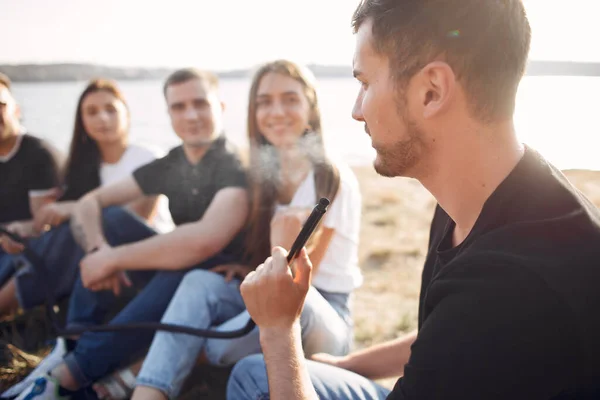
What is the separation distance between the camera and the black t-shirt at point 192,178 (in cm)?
272

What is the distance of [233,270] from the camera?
2.44 metres

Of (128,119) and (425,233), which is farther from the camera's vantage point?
(425,233)

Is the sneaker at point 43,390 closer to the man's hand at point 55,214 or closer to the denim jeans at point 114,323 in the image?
the denim jeans at point 114,323

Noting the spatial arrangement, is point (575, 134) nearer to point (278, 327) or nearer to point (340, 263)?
point (340, 263)

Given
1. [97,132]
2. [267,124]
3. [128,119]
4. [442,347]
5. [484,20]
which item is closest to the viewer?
[442,347]

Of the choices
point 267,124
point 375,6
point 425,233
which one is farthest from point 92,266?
point 425,233

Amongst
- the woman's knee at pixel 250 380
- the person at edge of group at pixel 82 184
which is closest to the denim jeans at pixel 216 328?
the woman's knee at pixel 250 380

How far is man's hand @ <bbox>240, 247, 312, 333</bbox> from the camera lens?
4.36 feet

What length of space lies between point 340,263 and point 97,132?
2.06 meters

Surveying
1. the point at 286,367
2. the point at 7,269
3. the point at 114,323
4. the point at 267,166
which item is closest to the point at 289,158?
the point at 267,166

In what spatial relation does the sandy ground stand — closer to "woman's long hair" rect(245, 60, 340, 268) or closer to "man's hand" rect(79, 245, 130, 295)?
"woman's long hair" rect(245, 60, 340, 268)

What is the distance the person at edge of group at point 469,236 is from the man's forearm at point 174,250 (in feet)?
3.45

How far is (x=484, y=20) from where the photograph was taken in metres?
1.21

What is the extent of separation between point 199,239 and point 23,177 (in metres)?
1.78
